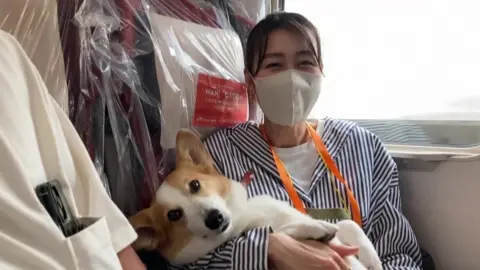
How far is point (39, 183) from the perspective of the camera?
0.92 metres

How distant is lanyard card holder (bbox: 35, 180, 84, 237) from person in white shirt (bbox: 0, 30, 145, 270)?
15 millimetres

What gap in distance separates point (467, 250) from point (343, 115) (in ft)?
2.22

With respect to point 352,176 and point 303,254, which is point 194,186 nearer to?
point 303,254

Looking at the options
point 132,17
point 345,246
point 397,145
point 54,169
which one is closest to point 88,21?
point 132,17

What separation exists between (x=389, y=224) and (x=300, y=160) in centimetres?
29

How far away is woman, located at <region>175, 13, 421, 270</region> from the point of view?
4.64 ft

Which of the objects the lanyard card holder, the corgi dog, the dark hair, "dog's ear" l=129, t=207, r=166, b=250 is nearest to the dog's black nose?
the corgi dog

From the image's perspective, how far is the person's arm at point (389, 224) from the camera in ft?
4.61

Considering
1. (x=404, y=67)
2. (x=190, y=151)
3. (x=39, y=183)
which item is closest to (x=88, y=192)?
(x=39, y=183)

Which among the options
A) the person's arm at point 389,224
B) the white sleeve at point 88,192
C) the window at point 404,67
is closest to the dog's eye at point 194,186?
the white sleeve at point 88,192

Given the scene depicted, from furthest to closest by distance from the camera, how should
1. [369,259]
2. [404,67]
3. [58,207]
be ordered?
[404,67] < [369,259] < [58,207]

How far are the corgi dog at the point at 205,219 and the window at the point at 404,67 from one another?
575 mm

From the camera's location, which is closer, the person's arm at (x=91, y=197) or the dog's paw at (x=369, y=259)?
the person's arm at (x=91, y=197)

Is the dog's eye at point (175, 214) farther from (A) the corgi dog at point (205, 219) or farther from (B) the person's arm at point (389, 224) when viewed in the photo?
(B) the person's arm at point (389, 224)
